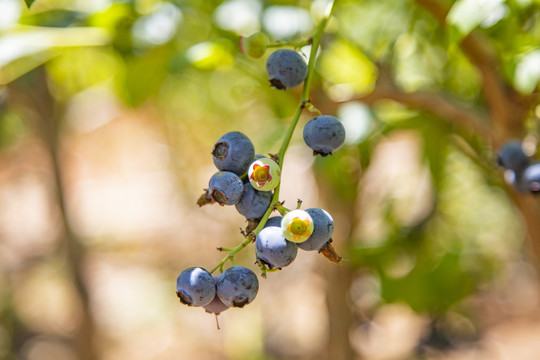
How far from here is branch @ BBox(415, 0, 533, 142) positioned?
962mm

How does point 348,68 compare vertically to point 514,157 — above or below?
above

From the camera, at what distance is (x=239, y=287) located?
583mm

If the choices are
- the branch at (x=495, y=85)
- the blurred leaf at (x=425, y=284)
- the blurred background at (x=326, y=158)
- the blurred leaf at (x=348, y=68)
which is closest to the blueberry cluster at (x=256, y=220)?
the blurred background at (x=326, y=158)

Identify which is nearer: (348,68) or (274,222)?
(274,222)

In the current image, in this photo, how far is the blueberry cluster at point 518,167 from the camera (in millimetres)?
843

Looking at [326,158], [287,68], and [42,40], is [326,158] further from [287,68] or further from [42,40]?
[42,40]

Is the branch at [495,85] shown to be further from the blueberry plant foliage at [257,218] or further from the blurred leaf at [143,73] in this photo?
the blurred leaf at [143,73]

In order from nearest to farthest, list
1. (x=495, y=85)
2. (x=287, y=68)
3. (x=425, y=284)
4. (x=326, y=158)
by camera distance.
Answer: (x=287, y=68)
(x=495, y=85)
(x=326, y=158)
(x=425, y=284)

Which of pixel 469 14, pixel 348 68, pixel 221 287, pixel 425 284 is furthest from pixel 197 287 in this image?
pixel 425 284

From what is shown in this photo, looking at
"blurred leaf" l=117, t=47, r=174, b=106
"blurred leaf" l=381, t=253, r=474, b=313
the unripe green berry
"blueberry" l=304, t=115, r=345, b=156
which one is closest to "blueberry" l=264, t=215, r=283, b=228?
"blueberry" l=304, t=115, r=345, b=156

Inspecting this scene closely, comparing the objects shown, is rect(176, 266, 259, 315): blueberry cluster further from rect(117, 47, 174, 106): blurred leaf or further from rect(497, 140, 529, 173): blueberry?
rect(117, 47, 174, 106): blurred leaf

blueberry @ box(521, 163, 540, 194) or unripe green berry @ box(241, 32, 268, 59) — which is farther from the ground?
unripe green berry @ box(241, 32, 268, 59)

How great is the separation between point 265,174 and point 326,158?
618mm

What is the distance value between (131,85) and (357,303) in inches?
47.2
